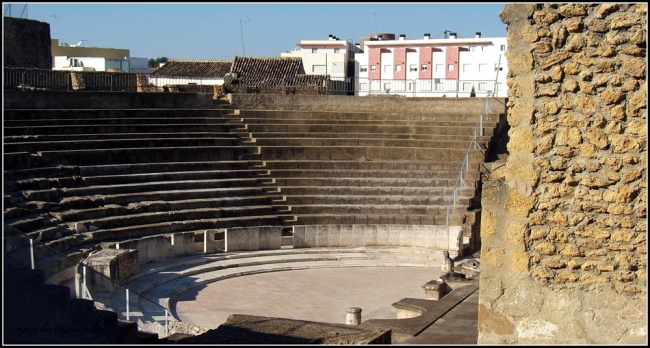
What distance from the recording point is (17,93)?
67.3ft

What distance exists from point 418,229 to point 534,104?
1339 cm

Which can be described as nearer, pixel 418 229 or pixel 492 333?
Answer: pixel 492 333

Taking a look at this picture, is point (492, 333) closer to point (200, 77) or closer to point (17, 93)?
point (17, 93)

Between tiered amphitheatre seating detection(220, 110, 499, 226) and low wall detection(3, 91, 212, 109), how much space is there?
151 centimetres

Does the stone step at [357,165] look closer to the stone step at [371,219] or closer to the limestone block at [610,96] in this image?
the stone step at [371,219]

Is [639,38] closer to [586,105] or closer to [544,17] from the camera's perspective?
[586,105]

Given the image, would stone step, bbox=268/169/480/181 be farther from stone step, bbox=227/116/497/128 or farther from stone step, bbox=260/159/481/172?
stone step, bbox=227/116/497/128

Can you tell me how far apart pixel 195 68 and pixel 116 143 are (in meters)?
18.4

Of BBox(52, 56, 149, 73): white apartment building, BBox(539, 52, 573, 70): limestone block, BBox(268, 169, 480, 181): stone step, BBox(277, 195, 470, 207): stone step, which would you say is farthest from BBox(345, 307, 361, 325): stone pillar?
BBox(52, 56, 149, 73): white apartment building

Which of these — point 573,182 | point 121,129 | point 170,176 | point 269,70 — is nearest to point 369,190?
point 170,176

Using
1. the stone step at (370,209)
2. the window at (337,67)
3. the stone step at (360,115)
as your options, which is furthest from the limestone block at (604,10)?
the window at (337,67)

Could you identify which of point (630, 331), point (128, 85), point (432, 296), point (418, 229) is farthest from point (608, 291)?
point (128, 85)

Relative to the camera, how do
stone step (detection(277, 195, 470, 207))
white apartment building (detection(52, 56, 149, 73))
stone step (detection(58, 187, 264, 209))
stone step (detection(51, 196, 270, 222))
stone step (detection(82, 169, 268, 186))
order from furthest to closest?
white apartment building (detection(52, 56, 149, 73)), stone step (detection(277, 195, 470, 207)), stone step (detection(82, 169, 268, 186)), stone step (detection(58, 187, 264, 209)), stone step (detection(51, 196, 270, 222))

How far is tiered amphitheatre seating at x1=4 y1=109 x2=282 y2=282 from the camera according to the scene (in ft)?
55.9
